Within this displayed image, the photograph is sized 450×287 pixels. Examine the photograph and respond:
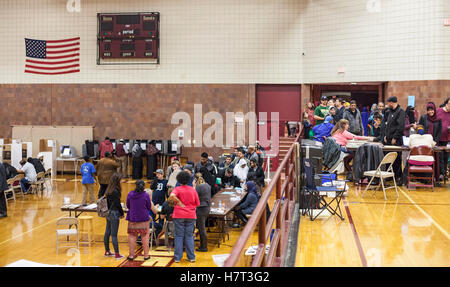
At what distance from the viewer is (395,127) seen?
10.8 m

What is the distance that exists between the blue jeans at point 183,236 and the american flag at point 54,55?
13.6 metres

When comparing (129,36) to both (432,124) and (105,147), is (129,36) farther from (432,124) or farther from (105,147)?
(432,124)

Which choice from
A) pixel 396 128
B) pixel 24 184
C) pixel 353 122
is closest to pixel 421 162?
pixel 396 128

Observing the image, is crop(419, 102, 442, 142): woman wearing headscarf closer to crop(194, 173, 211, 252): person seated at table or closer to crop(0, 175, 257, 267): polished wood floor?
crop(0, 175, 257, 267): polished wood floor

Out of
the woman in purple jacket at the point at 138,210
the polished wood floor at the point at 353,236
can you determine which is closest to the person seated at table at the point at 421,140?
the polished wood floor at the point at 353,236

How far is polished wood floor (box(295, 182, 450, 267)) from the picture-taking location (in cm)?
601

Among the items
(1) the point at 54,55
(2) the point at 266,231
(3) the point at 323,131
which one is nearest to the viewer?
(2) the point at 266,231

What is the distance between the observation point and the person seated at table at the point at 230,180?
1322cm

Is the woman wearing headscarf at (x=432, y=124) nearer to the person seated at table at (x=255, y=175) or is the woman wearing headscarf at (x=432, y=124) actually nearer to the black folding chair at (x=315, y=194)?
the person seated at table at (x=255, y=175)

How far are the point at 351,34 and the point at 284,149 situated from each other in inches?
183

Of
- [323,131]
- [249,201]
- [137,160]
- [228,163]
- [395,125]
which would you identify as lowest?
[249,201]

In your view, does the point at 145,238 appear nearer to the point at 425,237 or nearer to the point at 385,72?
the point at 425,237

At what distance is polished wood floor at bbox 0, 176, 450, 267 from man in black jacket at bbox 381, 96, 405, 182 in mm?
683

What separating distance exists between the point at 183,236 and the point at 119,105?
12.4 metres
